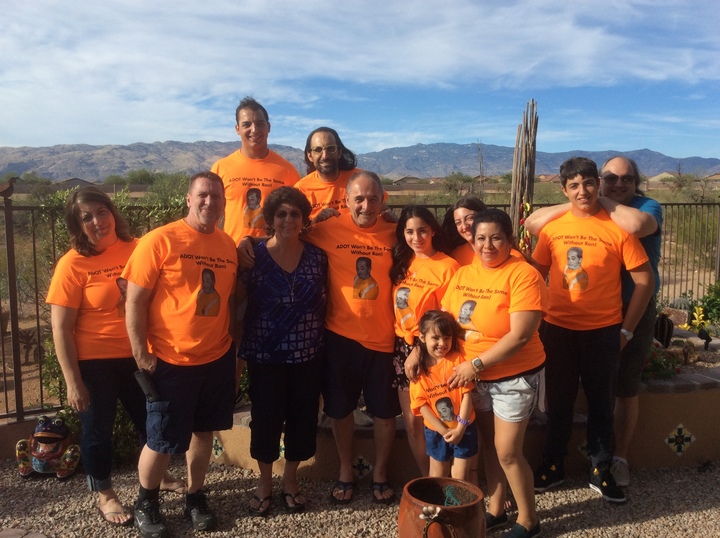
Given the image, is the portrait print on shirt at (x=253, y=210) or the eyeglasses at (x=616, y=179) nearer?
the eyeglasses at (x=616, y=179)

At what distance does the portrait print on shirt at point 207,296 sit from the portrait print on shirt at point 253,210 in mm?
851

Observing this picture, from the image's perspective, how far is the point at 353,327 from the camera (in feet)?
11.1

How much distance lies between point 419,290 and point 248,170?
1557 mm

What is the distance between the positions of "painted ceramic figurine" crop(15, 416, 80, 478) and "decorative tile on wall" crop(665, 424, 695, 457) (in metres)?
4.30

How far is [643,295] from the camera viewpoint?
343 centimetres

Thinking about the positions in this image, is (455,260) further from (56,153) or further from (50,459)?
(56,153)

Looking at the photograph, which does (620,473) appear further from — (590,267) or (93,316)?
(93,316)

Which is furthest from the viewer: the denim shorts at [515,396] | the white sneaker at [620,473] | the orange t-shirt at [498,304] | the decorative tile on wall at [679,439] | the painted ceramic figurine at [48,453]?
the decorative tile on wall at [679,439]

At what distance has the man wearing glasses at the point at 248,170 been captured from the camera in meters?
3.96

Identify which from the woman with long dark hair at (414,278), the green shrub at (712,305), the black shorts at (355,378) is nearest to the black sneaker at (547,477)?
the woman with long dark hair at (414,278)

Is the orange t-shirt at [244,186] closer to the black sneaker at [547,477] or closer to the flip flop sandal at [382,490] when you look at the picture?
the flip flop sandal at [382,490]

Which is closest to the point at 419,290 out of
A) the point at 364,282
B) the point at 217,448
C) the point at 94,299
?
the point at 364,282

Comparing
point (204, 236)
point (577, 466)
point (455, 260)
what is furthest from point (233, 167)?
point (577, 466)

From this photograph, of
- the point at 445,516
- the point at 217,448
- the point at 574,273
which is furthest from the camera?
the point at 217,448
